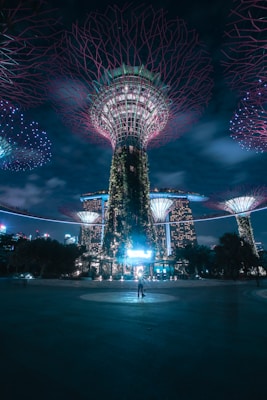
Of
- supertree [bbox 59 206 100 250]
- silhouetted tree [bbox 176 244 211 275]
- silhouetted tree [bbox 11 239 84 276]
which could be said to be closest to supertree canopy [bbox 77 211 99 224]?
supertree [bbox 59 206 100 250]

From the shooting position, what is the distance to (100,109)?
126ft

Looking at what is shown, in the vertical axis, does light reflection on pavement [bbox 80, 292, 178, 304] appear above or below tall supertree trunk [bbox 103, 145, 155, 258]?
below

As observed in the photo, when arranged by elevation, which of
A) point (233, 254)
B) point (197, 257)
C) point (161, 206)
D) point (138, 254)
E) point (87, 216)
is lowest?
point (138, 254)

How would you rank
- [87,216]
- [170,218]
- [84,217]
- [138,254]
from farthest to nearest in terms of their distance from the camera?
[170,218], [87,216], [84,217], [138,254]

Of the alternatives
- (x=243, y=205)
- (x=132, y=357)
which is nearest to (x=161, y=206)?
(x=243, y=205)

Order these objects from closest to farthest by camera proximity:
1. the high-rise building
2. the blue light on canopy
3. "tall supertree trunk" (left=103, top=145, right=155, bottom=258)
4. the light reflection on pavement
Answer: the light reflection on pavement → the blue light on canopy → "tall supertree trunk" (left=103, top=145, right=155, bottom=258) → the high-rise building

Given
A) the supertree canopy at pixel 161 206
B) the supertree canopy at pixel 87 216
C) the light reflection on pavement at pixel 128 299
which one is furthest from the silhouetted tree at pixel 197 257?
the supertree canopy at pixel 87 216

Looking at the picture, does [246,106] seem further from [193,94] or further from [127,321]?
[127,321]

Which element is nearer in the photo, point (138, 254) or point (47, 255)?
point (138, 254)

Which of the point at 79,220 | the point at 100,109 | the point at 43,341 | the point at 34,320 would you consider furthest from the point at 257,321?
the point at 79,220

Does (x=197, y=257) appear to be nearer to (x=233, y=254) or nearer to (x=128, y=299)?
(x=233, y=254)

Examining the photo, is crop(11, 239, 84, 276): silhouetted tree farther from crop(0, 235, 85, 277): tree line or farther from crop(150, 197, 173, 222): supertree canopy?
crop(150, 197, 173, 222): supertree canopy

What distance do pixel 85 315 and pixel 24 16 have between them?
45.6 ft

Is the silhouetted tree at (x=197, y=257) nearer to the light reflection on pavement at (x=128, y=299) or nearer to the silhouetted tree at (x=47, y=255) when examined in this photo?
the silhouetted tree at (x=47, y=255)
